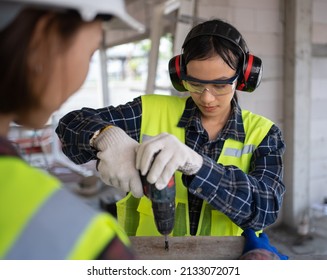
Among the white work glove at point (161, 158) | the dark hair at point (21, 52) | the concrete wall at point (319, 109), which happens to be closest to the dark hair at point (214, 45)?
the white work glove at point (161, 158)

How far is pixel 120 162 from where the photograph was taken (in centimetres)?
117

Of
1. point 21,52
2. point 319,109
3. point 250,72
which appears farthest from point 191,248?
point 319,109

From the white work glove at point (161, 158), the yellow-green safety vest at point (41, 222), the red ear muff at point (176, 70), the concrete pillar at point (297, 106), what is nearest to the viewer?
the yellow-green safety vest at point (41, 222)

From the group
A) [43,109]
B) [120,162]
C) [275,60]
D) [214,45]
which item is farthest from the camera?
[275,60]

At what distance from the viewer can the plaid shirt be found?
47.2 inches

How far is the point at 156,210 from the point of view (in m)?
1.09

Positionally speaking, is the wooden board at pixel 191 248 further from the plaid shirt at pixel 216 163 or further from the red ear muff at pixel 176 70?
the red ear muff at pixel 176 70

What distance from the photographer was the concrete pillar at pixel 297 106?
3.38 m

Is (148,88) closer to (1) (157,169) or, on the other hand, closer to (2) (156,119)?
(2) (156,119)

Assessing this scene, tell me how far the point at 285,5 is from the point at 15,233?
3.51 meters

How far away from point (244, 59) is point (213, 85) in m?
0.16

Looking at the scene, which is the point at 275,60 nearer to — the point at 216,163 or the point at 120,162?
the point at 216,163

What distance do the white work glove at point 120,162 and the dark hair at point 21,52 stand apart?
56 cm
